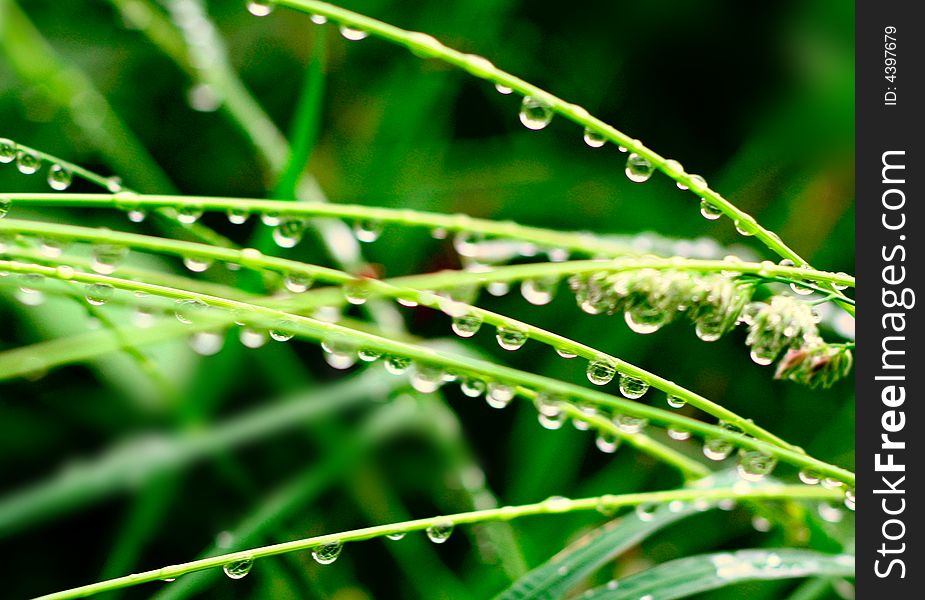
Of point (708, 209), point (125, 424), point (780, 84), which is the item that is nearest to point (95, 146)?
point (125, 424)

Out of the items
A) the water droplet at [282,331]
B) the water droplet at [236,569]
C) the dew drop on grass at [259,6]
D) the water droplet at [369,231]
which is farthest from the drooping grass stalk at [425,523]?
the dew drop on grass at [259,6]

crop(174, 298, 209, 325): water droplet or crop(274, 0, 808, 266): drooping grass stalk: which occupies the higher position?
crop(274, 0, 808, 266): drooping grass stalk

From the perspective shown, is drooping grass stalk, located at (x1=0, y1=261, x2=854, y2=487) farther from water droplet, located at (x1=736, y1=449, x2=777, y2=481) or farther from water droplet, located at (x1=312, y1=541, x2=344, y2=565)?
water droplet, located at (x1=312, y1=541, x2=344, y2=565)

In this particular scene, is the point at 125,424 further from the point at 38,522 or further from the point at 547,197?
the point at 547,197

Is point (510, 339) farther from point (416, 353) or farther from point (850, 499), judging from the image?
point (850, 499)

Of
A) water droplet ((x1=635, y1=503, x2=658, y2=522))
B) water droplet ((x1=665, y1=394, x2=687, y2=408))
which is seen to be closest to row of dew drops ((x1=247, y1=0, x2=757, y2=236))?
water droplet ((x1=665, y1=394, x2=687, y2=408))

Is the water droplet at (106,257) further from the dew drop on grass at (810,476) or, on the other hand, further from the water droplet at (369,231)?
the dew drop on grass at (810,476)
